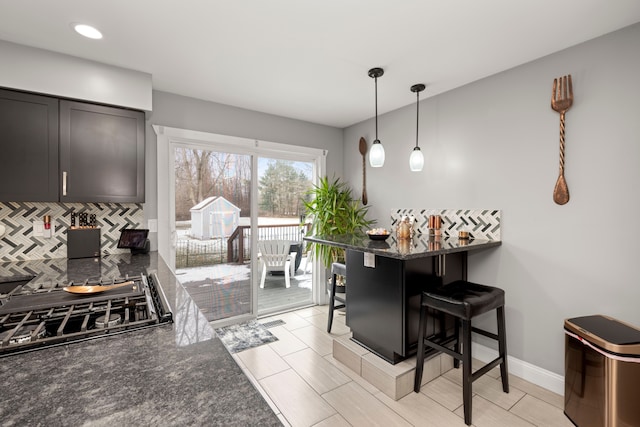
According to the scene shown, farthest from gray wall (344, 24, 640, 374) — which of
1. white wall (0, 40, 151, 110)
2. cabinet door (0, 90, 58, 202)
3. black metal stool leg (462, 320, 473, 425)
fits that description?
cabinet door (0, 90, 58, 202)

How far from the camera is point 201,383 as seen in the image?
71 cm

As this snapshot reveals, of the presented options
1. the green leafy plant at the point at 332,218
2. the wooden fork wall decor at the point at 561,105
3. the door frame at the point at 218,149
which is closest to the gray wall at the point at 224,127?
the door frame at the point at 218,149

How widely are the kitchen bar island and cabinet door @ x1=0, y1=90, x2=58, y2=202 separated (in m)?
2.10

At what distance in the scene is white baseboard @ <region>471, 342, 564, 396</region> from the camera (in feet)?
7.32

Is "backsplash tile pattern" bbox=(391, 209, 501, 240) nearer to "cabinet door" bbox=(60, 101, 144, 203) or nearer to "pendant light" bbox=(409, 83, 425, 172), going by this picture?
"pendant light" bbox=(409, 83, 425, 172)

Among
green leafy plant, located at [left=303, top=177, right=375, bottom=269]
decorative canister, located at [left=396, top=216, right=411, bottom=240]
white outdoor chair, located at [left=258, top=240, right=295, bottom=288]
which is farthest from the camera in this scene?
white outdoor chair, located at [left=258, top=240, right=295, bottom=288]

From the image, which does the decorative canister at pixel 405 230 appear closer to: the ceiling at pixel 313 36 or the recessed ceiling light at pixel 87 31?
the ceiling at pixel 313 36

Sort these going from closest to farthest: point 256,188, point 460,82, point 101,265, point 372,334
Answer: point 101,265 < point 372,334 < point 460,82 < point 256,188

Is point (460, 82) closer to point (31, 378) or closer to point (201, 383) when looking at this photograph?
point (201, 383)

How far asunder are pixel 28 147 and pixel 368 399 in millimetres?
3026

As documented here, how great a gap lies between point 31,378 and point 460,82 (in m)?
3.29

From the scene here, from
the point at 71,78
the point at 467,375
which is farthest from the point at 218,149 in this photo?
the point at 467,375

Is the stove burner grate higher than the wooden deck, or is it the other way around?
the stove burner grate

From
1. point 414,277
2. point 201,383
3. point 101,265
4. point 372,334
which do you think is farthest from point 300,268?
point 201,383
